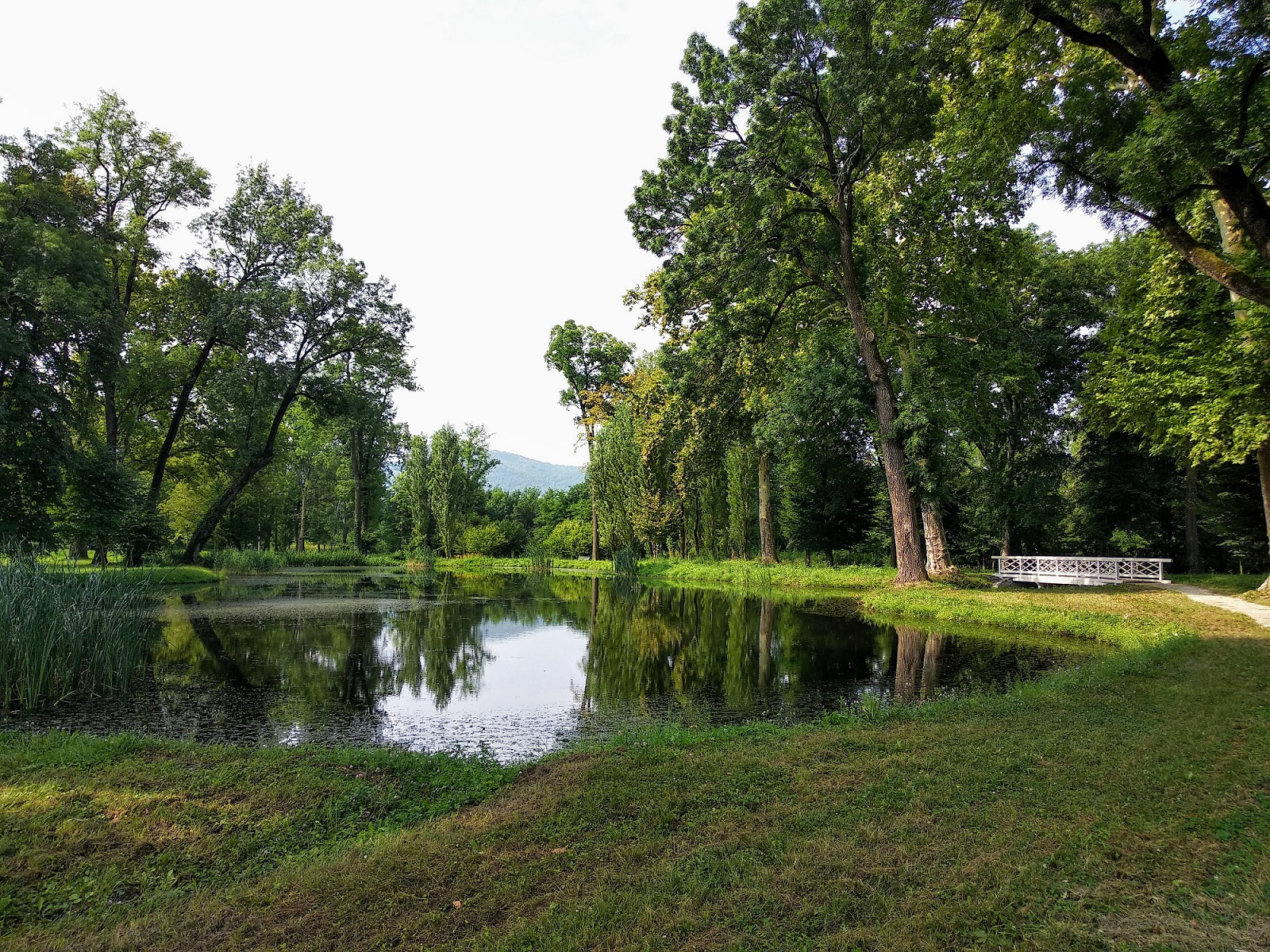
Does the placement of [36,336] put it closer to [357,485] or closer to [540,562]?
[540,562]

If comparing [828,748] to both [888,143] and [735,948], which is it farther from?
[888,143]

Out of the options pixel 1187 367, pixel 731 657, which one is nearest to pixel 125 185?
pixel 731 657

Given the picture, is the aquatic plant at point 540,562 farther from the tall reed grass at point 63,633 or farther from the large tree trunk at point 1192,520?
the large tree trunk at point 1192,520

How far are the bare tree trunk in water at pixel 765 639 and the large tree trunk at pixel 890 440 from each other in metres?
3.90

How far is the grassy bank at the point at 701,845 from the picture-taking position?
9.39 feet

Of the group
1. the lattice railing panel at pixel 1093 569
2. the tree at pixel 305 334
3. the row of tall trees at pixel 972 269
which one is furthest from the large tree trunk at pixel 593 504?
the lattice railing panel at pixel 1093 569

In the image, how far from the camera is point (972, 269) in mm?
18297

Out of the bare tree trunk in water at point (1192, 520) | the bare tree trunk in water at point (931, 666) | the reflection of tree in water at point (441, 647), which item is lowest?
the reflection of tree in water at point (441, 647)

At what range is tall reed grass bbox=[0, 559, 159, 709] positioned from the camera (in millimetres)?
7355

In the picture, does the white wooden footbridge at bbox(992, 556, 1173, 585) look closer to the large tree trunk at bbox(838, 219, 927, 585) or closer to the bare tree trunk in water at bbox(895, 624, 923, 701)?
the large tree trunk at bbox(838, 219, 927, 585)

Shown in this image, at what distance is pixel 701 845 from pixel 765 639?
33.6ft

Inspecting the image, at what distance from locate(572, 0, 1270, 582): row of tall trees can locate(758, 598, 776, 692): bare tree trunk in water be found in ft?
13.7

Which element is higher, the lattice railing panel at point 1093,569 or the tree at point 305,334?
the tree at point 305,334

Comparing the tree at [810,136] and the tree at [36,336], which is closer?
the tree at [810,136]
